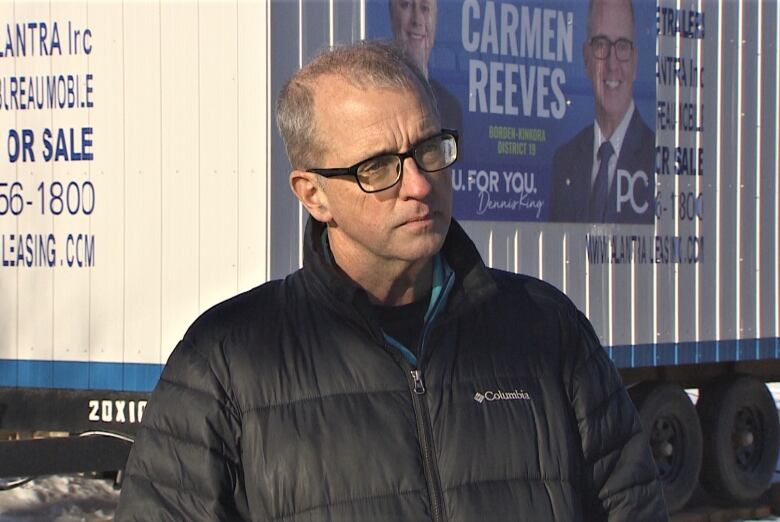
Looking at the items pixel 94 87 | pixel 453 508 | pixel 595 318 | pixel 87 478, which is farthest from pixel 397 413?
pixel 87 478

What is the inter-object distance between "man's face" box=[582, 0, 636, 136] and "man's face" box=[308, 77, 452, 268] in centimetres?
629

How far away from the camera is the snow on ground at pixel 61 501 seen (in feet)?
28.5

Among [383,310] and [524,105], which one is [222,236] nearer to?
[524,105]

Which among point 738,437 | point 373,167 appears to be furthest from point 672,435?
point 373,167

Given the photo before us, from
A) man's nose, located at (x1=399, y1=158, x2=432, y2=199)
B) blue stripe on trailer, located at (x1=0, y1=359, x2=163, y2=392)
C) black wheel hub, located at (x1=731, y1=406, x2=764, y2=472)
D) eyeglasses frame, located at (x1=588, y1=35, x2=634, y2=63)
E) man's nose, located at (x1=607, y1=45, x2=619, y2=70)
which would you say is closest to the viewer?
man's nose, located at (x1=399, y1=158, x2=432, y2=199)

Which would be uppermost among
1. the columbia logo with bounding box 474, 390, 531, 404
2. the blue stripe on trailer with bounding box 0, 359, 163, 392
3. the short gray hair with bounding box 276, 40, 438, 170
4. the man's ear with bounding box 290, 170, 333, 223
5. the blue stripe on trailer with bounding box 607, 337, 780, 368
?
the short gray hair with bounding box 276, 40, 438, 170

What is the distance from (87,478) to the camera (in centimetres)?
986

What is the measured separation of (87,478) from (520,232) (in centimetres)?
334

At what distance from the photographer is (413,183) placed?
100 inches

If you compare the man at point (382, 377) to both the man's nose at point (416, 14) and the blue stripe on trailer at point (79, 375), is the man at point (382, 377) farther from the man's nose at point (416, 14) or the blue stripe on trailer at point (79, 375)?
the man's nose at point (416, 14)

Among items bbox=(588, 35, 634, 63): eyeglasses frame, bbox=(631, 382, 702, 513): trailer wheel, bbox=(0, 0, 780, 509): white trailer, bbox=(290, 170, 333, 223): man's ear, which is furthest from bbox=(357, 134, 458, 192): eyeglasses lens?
bbox=(631, 382, 702, 513): trailer wheel

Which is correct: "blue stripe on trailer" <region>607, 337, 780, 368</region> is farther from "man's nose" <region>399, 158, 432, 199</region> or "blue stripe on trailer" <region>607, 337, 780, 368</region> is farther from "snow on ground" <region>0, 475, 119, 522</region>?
"man's nose" <region>399, 158, 432, 199</region>

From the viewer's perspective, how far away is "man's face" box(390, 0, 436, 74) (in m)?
7.43

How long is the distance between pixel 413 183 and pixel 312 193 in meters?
0.23
